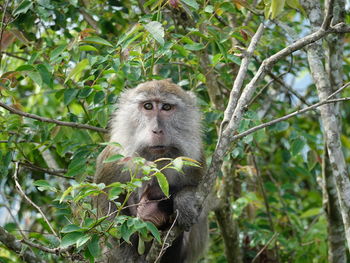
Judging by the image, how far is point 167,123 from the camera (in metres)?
4.55

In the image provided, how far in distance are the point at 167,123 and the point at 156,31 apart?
1165 mm

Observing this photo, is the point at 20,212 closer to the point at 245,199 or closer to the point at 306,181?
the point at 245,199

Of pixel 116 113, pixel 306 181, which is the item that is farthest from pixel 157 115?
pixel 306 181

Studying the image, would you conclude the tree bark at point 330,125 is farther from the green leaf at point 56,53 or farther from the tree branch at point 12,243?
the tree branch at point 12,243

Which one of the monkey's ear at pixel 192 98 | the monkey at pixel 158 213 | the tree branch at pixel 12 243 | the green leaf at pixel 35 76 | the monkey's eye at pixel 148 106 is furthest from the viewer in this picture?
the monkey's ear at pixel 192 98

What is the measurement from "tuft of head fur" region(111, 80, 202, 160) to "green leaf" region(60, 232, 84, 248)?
4.92 feet

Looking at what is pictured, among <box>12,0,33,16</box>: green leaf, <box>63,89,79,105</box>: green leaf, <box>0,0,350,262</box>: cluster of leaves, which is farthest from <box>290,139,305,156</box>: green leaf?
<box>12,0,33,16</box>: green leaf

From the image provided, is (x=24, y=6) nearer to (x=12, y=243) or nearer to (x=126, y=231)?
(x=12, y=243)

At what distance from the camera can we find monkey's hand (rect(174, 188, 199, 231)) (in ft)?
13.3

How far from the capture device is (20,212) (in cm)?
570

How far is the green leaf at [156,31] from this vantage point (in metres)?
3.52

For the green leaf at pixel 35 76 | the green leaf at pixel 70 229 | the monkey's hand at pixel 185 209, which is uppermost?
the green leaf at pixel 35 76

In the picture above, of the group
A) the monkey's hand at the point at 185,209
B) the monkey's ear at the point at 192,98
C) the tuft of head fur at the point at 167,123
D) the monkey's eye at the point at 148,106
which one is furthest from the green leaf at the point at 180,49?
the monkey's hand at the point at 185,209

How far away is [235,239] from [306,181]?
383cm
